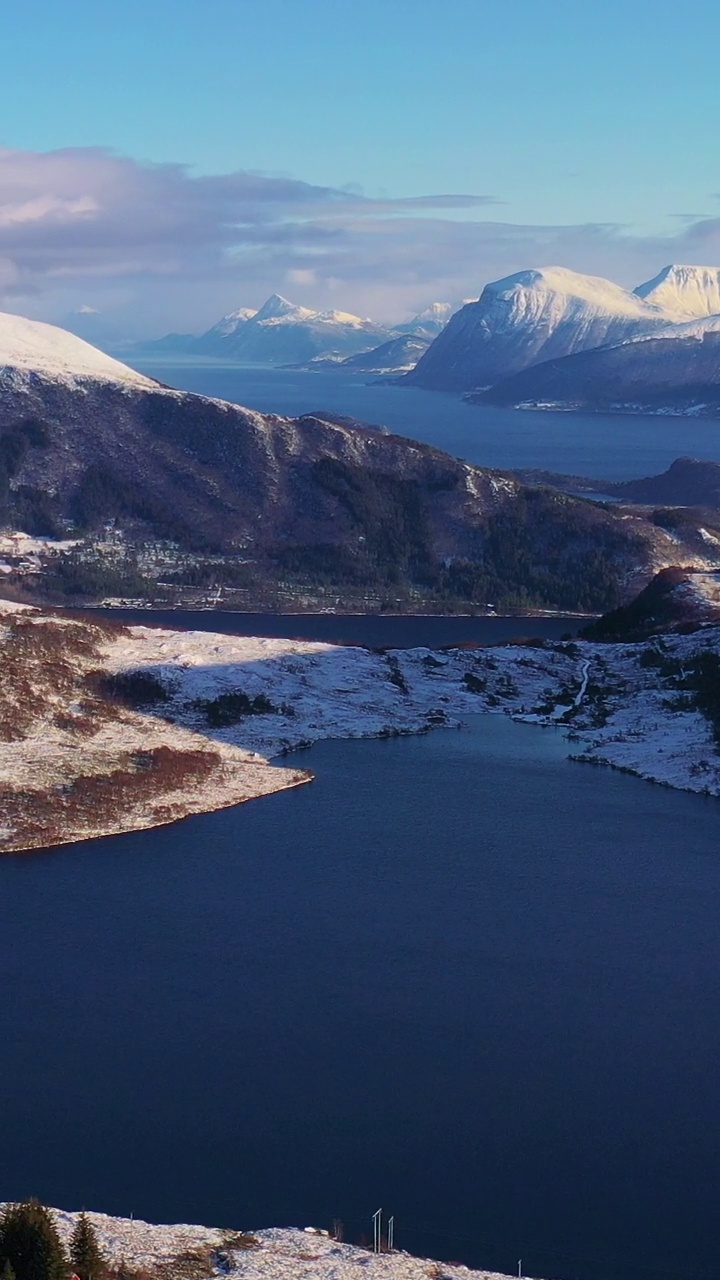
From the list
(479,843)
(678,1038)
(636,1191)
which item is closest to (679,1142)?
(636,1191)

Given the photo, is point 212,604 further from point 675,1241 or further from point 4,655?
point 675,1241

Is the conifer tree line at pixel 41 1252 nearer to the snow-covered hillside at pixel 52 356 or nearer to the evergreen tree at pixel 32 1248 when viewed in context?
the evergreen tree at pixel 32 1248

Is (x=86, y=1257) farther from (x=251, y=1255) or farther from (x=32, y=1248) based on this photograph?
(x=251, y=1255)

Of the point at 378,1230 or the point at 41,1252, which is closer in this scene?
the point at 41,1252

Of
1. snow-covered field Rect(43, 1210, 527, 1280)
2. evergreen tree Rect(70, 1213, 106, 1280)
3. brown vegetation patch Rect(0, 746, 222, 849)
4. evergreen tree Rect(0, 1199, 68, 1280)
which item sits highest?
brown vegetation patch Rect(0, 746, 222, 849)

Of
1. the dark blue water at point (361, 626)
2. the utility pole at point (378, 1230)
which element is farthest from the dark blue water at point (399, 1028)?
the dark blue water at point (361, 626)

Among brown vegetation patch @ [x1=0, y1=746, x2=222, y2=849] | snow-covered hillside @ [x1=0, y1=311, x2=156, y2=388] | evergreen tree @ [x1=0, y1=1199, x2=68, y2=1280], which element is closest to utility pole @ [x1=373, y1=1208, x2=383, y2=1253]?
evergreen tree @ [x1=0, y1=1199, x2=68, y2=1280]

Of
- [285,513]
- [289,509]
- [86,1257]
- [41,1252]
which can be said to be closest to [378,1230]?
[86,1257]

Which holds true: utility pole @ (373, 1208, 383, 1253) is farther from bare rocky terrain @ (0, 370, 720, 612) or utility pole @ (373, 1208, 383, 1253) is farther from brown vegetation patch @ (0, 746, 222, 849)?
bare rocky terrain @ (0, 370, 720, 612)
